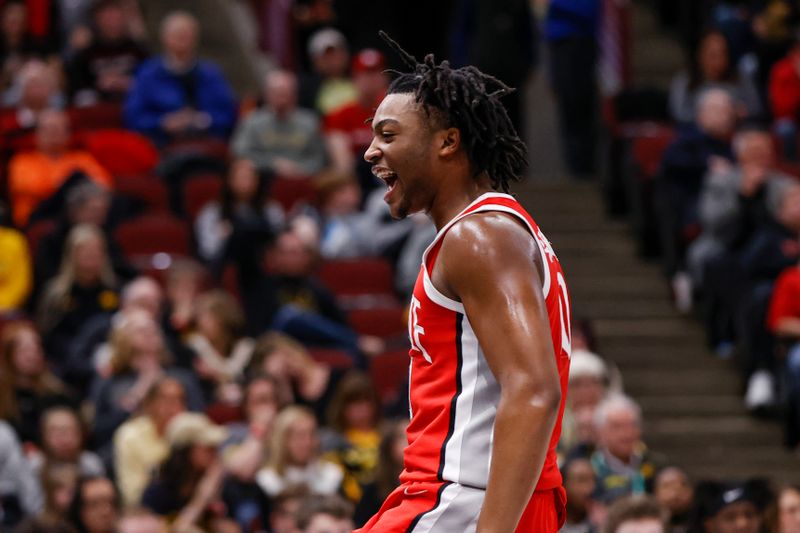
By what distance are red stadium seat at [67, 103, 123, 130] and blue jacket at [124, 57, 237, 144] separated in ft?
0.52

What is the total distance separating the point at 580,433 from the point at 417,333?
5.58m

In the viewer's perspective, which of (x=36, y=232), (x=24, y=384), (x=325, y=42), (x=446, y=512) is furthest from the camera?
(x=325, y=42)

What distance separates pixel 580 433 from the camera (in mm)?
9109

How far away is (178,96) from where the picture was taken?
11891 millimetres

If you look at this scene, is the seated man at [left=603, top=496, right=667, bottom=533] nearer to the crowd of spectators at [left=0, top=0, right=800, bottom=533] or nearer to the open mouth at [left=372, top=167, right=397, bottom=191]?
the crowd of spectators at [left=0, top=0, right=800, bottom=533]

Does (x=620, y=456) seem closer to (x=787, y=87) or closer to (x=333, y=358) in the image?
(x=333, y=358)

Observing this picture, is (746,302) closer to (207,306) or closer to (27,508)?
(207,306)

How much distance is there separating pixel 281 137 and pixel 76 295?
8.28 ft

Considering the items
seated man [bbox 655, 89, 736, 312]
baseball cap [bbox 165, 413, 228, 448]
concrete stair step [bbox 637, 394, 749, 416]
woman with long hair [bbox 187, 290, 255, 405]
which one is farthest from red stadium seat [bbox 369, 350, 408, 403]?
seated man [bbox 655, 89, 736, 312]

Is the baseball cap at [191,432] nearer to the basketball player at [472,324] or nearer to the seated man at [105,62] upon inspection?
the seated man at [105,62]

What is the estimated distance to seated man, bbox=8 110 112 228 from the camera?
1075 cm

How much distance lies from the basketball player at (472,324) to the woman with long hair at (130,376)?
5340 mm

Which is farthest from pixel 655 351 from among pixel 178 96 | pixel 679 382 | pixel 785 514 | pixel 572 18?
pixel 178 96

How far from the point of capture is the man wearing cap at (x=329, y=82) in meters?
13.0
